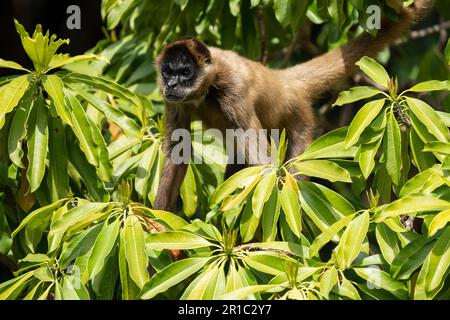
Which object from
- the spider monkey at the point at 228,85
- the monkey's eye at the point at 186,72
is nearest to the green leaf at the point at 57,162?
the spider monkey at the point at 228,85

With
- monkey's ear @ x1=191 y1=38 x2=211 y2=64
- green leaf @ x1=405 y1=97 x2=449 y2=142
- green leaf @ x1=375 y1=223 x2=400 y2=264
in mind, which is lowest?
green leaf @ x1=375 y1=223 x2=400 y2=264

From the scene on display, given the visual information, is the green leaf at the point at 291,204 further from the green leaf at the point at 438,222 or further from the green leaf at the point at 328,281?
the green leaf at the point at 438,222

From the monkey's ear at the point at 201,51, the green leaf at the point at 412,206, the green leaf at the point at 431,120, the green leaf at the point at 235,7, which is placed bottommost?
the green leaf at the point at 412,206

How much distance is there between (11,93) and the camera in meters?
3.72

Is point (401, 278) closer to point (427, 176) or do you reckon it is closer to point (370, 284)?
point (370, 284)

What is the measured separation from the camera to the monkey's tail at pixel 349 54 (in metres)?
4.73

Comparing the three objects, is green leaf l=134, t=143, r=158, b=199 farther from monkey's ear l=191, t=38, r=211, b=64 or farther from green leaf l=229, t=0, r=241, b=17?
green leaf l=229, t=0, r=241, b=17

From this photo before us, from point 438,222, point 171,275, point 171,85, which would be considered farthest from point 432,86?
point 171,85

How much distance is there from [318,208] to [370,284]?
42cm

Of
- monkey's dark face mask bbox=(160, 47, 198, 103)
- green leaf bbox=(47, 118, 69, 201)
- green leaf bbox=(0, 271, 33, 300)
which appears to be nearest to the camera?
green leaf bbox=(0, 271, 33, 300)

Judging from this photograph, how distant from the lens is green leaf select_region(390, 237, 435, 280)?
3014 millimetres

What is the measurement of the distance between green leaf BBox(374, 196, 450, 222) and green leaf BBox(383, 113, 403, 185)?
0.48 m

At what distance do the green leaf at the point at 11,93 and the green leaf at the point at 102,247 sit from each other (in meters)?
0.74

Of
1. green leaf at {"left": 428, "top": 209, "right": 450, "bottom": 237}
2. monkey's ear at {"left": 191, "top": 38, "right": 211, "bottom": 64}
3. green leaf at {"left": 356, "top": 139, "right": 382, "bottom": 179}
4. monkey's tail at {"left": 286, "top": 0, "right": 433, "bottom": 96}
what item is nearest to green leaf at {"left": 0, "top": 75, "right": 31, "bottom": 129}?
monkey's ear at {"left": 191, "top": 38, "right": 211, "bottom": 64}
